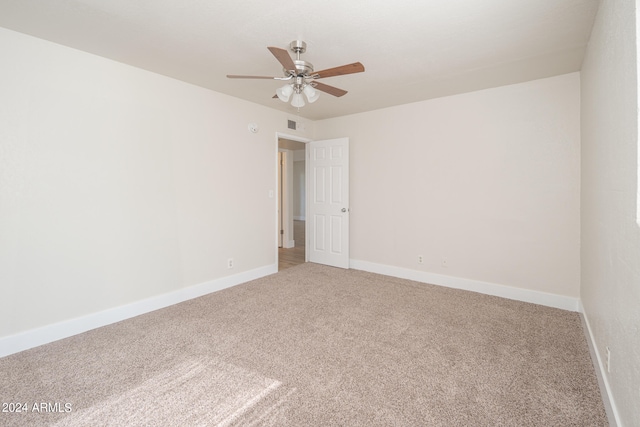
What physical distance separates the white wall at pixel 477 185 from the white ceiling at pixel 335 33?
0.47 metres

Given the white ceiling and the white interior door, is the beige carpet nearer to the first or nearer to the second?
the white interior door

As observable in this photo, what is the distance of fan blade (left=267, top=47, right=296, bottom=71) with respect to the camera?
1867 millimetres

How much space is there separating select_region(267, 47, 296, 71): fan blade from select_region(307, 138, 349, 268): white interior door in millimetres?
2616

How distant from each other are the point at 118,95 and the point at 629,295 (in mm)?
3975

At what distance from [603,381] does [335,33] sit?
2.95 meters

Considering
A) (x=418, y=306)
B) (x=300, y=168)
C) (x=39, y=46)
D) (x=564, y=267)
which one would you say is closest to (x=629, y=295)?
(x=418, y=306)

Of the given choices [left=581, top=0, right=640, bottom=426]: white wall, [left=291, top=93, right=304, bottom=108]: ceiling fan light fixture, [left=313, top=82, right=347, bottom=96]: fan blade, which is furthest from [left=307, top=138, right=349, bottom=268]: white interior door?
[left=581, top=0, right=640, bottom=426]: white wall

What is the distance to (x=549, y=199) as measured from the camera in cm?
323

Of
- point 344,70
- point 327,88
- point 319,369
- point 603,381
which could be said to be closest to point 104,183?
point 327,88

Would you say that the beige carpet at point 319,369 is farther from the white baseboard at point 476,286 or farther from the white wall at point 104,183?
the white wall at point 104,183

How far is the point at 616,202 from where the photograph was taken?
1578 mm

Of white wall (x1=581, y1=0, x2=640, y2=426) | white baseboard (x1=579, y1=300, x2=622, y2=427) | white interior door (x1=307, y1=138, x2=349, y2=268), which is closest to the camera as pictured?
white wall (x1=581, y1=0, x2=640, y2=426)

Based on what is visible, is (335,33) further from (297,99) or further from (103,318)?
(103,318)

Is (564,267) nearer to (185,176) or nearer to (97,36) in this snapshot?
(185,176)
